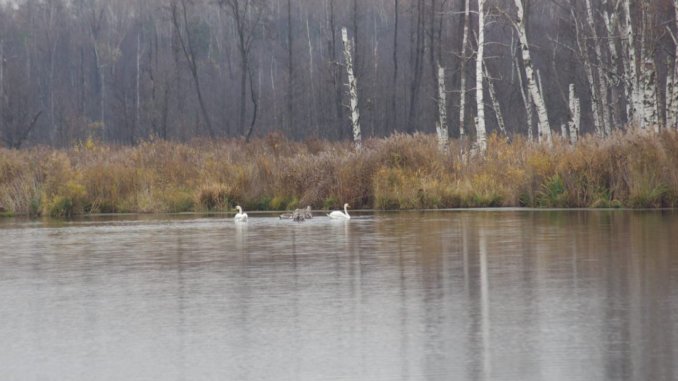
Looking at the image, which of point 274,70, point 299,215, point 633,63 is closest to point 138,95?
point 274,70

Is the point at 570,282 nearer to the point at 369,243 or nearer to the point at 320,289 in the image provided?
the point at 320,289

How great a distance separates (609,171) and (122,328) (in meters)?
17.7

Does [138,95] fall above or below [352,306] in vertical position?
above

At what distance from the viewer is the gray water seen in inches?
316

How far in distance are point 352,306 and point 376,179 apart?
58.0 ft

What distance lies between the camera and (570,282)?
11.9 meters

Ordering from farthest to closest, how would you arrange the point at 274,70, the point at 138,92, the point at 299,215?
1. the point at 274,70
2. the point at 138,92
3. the point at 299,215

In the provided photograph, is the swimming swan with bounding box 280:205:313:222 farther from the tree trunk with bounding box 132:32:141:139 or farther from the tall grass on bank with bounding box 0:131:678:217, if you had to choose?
the tree trunk with bounding box 132:32:141:139

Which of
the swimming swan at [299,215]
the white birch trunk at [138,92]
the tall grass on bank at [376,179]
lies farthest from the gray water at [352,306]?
the white birch trunk at [138,92]

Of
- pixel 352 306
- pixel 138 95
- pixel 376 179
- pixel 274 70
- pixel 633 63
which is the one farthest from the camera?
pixel 274 70

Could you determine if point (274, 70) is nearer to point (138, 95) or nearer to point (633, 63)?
point (138, 95)

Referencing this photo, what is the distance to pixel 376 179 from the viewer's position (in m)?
28.4

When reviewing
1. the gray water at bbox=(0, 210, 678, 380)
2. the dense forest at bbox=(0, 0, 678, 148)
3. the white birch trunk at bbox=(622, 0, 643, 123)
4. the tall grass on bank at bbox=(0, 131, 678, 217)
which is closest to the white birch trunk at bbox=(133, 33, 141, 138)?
the dense forest at bbox=(0, 0, 678, 148)

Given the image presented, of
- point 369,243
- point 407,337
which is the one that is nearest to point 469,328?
point 407,337
